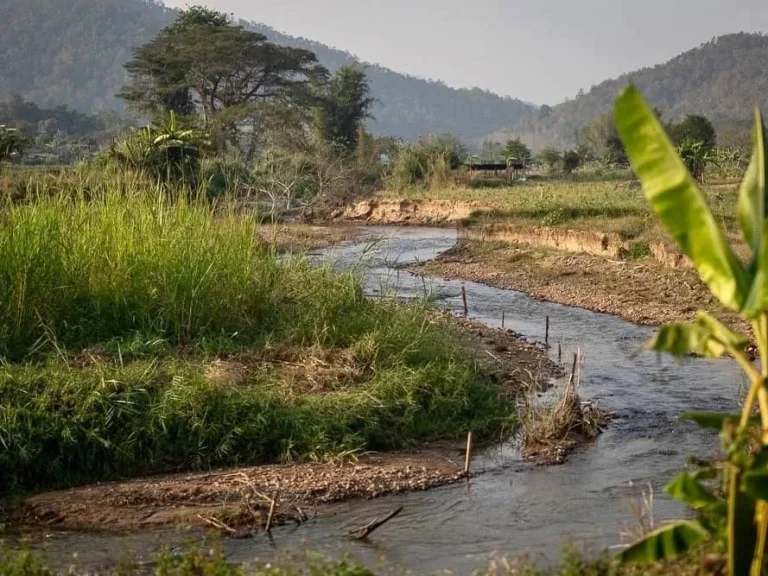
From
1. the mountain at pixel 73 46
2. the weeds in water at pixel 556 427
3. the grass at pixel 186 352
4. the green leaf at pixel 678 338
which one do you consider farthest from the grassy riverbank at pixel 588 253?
the mountain at pixel 73 46

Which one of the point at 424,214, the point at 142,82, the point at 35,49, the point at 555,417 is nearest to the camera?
the point at 555,417

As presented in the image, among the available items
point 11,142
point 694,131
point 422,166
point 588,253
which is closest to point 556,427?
point 588,253

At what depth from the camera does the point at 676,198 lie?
3398 millimetres

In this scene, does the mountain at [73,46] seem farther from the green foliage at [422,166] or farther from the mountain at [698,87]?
the green foliage at [422,166]

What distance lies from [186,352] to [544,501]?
11.9 ft

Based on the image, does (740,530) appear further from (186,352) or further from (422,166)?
(422,166)

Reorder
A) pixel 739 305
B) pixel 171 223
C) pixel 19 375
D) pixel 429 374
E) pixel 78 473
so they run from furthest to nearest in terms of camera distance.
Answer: pixel 171 223 → pixel 429 374 → pixel 19 375 → pixel 78 473 → pixel 739 305

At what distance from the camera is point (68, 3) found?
128875 mm

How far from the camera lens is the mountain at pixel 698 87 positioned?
111062 millimetres

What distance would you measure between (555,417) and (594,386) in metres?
2.19

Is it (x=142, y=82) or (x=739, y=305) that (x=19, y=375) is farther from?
(x=142, y=82)

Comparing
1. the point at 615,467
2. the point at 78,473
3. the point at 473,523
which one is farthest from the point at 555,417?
the point at 78,473

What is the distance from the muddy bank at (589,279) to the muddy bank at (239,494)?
6.54m

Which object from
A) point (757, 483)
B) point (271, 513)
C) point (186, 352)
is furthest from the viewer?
point (186, 352)
